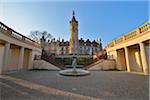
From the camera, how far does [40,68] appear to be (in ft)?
40.1

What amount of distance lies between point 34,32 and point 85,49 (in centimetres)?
2776

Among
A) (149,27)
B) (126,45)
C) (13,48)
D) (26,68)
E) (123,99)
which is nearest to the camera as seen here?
(123,99)

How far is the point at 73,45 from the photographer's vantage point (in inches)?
1177

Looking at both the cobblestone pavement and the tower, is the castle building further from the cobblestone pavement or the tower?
the cobblestone pavement

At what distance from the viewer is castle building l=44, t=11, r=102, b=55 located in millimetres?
30812

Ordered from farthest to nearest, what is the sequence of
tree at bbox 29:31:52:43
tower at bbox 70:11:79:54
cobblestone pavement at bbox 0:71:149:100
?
tower at bbox 70:11:79:54
tree at bbox 29:31:52:43
cobblestone pavement at bbox 0:71:149:100

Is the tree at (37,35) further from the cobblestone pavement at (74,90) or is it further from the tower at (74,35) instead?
the cobblestone pavement at (74,90)

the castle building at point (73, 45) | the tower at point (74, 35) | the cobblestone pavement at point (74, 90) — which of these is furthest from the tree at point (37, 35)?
the cobblestone pavement at point (74, 90)

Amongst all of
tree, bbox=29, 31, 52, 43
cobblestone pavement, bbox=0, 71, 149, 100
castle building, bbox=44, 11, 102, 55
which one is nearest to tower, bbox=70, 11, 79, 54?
castle building, bbox=44, 11, 102, 55

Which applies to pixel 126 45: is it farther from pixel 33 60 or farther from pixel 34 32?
pixel 34 32

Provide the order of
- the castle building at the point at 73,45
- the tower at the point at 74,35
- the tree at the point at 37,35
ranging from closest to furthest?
the tree at the point at 37,35 → the tower at the point at 74,35 → the castle building at the point at 73,45

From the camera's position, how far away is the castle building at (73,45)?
30812 mm

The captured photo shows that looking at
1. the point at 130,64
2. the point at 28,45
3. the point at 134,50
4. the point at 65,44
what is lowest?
the point at 130,64

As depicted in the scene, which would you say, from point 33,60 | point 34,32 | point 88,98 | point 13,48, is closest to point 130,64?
point 88,98
